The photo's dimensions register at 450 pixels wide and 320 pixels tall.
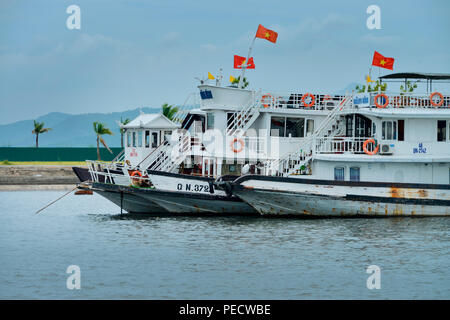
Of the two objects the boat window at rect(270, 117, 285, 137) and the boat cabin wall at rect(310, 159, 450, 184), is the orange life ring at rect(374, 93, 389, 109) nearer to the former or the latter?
the boat cabin wall at rect(310, 159, 450, 184)

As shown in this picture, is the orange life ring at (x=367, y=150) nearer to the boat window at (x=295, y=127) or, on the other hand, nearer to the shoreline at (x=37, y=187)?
the boat window at (x=295, y=127)

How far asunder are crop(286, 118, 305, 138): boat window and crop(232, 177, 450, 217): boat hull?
4.84 m

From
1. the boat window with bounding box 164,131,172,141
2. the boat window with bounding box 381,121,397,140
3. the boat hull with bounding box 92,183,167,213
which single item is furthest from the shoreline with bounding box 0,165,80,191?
the boat window with bounding box 381,121,397,140

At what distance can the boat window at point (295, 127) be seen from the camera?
105 feet

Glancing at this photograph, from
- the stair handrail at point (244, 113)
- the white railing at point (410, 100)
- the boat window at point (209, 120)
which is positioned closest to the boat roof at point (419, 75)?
the white railing at point (410, 100)

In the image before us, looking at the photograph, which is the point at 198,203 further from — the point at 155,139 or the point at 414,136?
the point at 414,136

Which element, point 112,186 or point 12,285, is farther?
point 112,186

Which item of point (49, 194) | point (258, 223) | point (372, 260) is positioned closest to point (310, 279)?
point (372, 260)

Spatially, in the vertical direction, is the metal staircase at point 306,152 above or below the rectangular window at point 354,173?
above

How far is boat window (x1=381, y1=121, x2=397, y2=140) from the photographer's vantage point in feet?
96.0

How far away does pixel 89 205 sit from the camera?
42.1 m

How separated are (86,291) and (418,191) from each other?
15.6m

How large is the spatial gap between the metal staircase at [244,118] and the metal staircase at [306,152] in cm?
208
